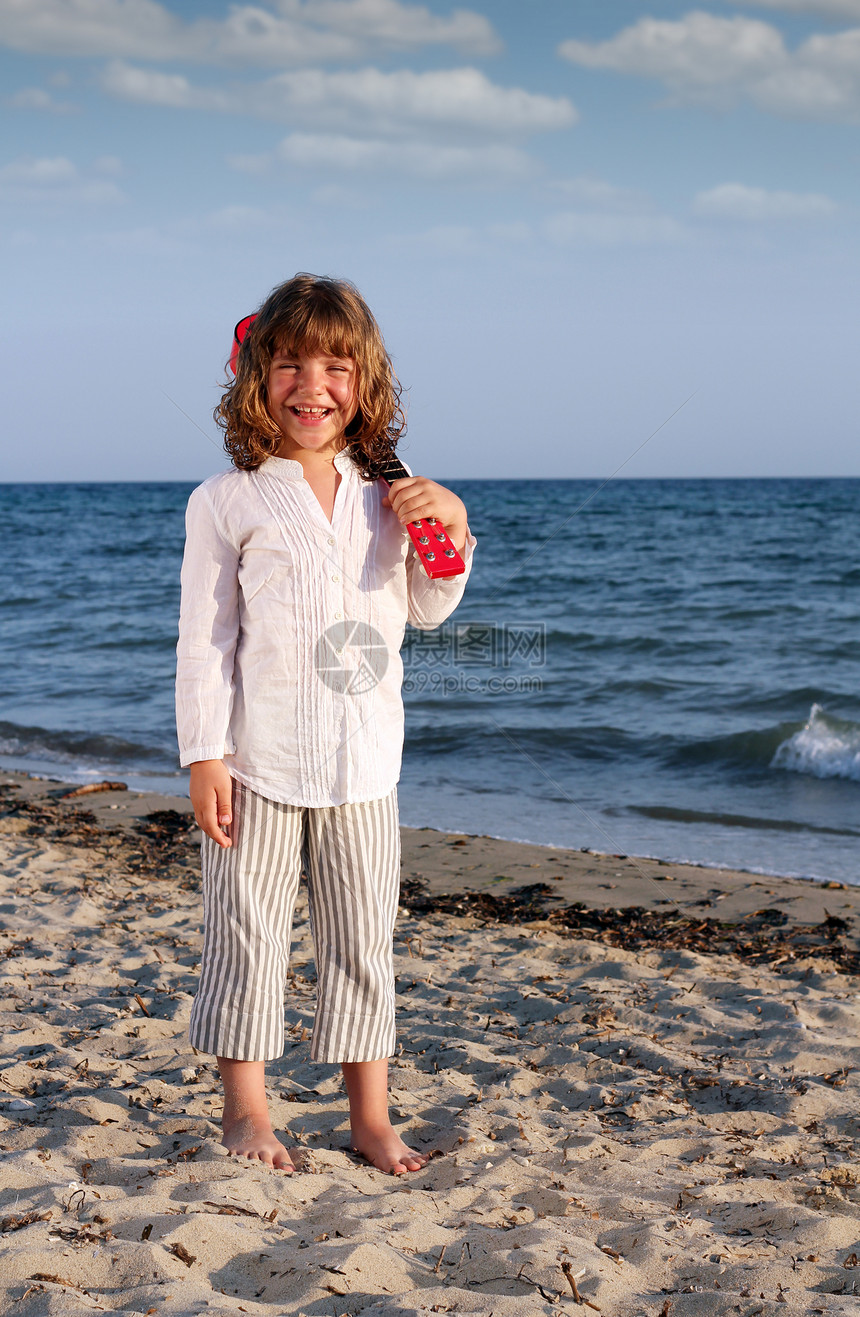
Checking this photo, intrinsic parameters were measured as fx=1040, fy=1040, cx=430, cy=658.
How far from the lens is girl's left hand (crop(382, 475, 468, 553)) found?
6.44ft

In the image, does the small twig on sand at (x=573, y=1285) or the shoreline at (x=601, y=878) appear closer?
the small twig on sand at (x=573, y=1285)

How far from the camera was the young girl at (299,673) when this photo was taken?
6.56 ft

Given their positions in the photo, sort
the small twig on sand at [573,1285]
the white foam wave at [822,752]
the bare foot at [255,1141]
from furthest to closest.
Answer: the white foam wave at [822,752]
the bare foot at [255,1141]
the small twig on sand at [573,1285]

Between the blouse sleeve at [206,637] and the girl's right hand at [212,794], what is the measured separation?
0.03 meters

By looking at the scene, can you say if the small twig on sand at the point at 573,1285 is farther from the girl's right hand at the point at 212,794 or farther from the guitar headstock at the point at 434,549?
the guitar headstock at the point at 434,549

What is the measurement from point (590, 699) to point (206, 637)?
275 inches

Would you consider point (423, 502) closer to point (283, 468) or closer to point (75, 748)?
point (283, 468)

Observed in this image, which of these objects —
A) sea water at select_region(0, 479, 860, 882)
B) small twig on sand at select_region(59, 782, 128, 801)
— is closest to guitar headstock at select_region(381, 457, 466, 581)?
sea water at select_region(0, 479, 860, 882)

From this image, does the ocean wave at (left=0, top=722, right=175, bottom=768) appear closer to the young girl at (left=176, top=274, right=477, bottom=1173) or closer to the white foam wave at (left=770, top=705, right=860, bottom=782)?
Result: the white foam wave at (left=770, top=705, right=860, bottom=782)

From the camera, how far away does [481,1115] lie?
2414 mm

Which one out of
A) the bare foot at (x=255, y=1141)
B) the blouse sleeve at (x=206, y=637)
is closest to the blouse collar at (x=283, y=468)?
the blouse sleeve at (x=206, y=637)

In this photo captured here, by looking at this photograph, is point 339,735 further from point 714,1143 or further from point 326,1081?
point 714,1143

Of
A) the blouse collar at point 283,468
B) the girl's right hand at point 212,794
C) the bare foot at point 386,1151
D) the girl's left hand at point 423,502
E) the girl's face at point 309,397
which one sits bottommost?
the bare foot at point 386,1151

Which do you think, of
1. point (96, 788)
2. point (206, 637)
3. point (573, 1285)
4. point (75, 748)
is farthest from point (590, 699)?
point (573, 1285)
